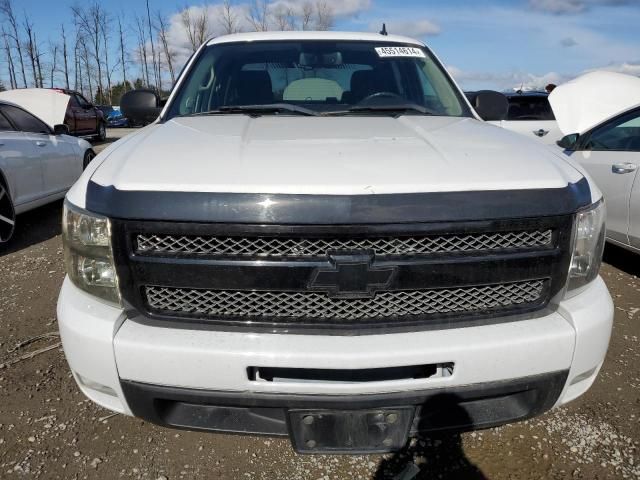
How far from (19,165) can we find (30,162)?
9.0 inches

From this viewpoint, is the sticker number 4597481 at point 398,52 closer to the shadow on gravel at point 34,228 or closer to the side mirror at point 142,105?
the side mirror at point 142,105

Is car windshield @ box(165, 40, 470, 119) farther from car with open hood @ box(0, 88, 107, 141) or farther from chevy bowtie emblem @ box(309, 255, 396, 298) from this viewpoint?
car with open hood @ box(0, 88, 107, 141)

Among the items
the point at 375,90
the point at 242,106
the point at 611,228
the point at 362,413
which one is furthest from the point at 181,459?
the point at 611,228

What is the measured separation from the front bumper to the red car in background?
49.8 feet

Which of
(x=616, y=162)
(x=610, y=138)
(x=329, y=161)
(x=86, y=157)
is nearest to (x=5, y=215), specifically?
(x=86, y=157)

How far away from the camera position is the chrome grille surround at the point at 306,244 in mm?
1588

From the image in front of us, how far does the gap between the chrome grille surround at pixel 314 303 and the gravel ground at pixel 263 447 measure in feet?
2.32

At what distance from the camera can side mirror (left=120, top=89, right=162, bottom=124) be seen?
315 cm

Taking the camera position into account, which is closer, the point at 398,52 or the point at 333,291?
the point at 333,291

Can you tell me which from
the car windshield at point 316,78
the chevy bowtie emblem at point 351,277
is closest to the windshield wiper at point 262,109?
the car windshield at point 316,78

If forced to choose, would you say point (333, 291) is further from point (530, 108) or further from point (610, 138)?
point (530, 108)

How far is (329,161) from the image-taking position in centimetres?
172

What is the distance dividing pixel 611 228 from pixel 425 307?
358cm

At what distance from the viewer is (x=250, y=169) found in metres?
1.66
